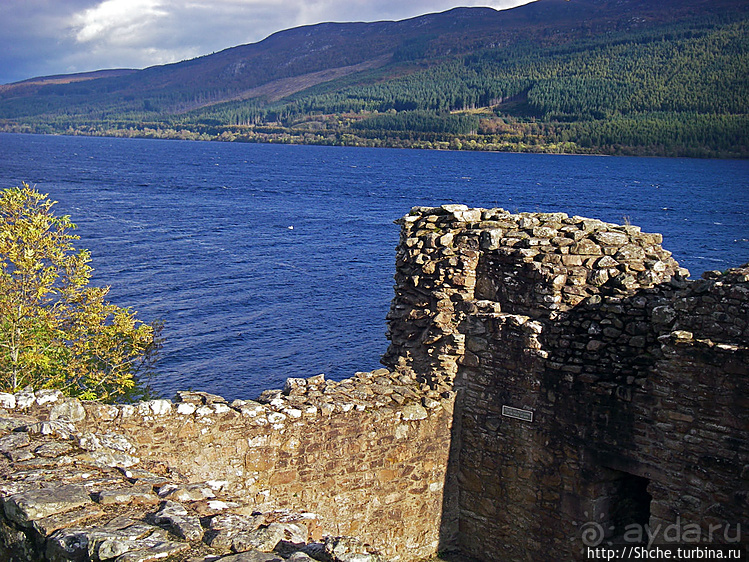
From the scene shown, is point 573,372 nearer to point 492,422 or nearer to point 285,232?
point 492,422

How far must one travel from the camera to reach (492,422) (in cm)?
1262

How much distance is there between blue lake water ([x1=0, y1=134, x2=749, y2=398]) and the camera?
3978cm

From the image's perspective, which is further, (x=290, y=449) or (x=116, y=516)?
(x=290, y=449)

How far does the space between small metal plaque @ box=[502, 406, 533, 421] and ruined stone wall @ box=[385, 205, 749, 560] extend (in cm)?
4

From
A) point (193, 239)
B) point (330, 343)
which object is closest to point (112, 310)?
point (330, 343)

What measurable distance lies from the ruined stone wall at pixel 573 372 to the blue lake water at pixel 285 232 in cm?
167

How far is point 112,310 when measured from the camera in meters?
19.9

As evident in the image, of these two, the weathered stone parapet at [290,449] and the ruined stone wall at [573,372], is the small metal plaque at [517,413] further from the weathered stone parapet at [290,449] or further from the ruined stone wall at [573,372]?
the weathered stone parapet at [290,449]

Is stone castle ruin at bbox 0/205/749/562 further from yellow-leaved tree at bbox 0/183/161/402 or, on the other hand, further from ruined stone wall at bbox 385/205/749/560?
yellow-leaved tree at bbox 0/183/161/402

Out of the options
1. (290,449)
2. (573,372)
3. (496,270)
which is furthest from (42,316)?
(573,372)

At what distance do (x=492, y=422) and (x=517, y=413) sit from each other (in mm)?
577

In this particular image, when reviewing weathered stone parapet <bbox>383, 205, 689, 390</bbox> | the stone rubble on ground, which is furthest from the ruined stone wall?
the stone rubble on ground

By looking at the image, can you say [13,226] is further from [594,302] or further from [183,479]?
[594,302]

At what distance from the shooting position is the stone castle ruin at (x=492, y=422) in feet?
32.4
